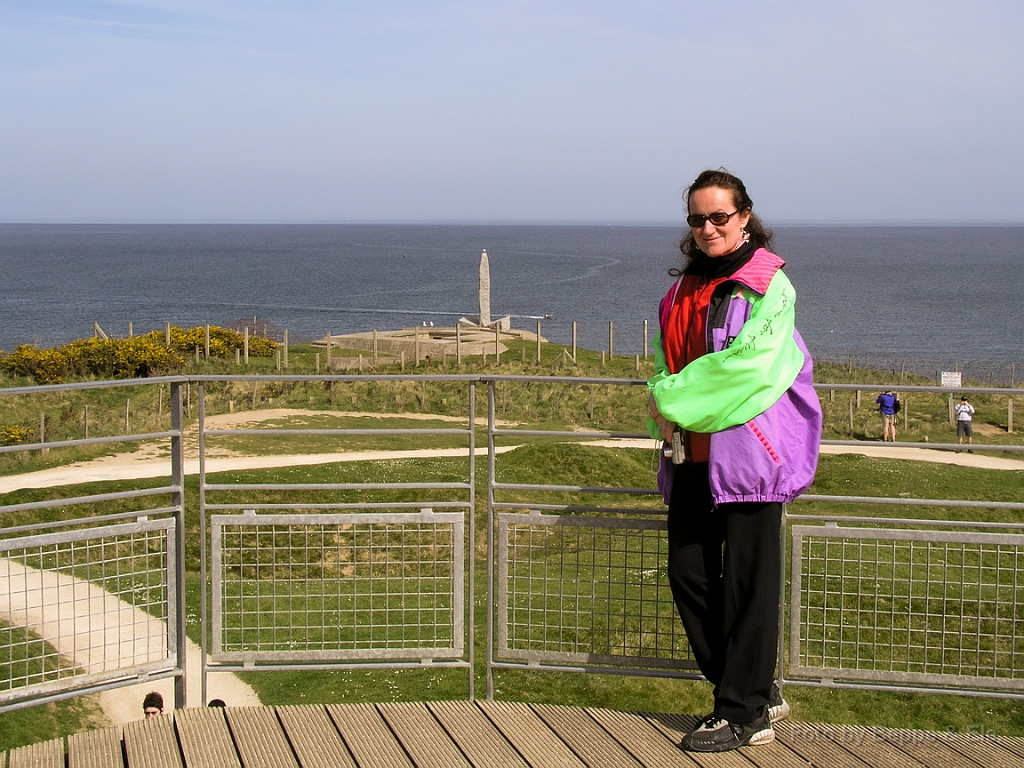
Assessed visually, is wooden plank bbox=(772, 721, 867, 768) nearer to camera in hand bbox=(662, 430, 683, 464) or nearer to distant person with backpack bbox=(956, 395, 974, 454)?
camera in hand bbox=(662, 430, 683, 464)

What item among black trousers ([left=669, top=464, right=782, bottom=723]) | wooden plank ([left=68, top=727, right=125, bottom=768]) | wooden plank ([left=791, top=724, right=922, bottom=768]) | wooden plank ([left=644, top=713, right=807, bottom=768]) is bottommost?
wooden plank ([left=791, top=724, right=922, bottom=768])

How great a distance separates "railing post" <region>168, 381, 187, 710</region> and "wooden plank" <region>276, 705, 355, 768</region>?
0.46 meters

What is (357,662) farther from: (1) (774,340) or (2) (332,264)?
(2) (332,264)

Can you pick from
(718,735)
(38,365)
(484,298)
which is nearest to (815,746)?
(718,735)

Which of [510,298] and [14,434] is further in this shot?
[510,298]

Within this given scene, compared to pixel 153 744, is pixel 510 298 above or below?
above

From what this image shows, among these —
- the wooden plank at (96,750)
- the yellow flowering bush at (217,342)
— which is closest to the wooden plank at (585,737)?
the wooden plank at (96,750)

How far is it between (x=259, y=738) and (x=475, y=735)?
0.78 metres

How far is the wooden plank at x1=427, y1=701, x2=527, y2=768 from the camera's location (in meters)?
3.98

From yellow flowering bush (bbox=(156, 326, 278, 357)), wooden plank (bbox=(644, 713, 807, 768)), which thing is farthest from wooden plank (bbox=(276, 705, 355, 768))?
yellow flowering bush (bbox=(156, 326, 278, 357))

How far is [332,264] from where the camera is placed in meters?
160

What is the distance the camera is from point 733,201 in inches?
151

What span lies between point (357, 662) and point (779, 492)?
1.95 meters

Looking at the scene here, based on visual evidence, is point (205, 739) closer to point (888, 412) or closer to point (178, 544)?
point (178, 544)
